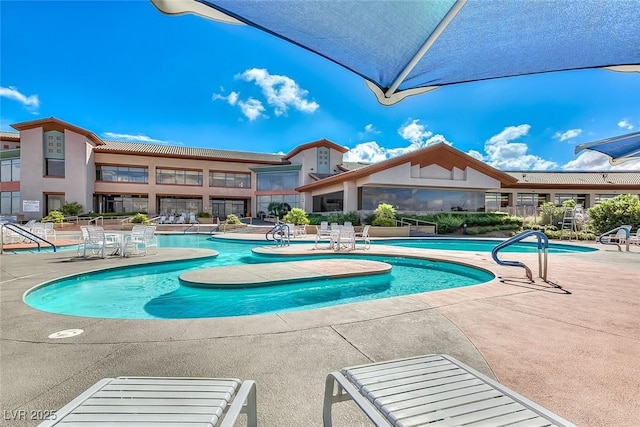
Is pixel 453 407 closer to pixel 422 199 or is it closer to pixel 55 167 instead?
pixel 422 199

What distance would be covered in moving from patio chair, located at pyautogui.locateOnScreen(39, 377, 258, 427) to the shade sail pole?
291 cm

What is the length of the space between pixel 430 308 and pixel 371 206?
21146 mm

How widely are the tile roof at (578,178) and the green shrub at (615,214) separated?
1554 centimetres

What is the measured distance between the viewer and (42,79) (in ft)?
81.9

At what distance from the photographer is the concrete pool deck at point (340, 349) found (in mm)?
2287

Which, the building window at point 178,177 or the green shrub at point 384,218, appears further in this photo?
the building window at point 178,177

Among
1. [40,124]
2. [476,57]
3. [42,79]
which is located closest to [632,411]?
[476,57]

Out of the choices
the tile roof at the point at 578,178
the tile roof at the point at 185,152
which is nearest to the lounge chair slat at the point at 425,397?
the tile roof at the point at 578,178

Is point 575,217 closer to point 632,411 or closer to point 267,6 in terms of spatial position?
point 632,411

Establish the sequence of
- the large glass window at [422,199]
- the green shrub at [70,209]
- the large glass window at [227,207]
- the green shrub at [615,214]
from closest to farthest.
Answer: the green shrub at [615,214], the large glass window at [422,199], the green shrub at [70,209], the large glass window at [227,207]

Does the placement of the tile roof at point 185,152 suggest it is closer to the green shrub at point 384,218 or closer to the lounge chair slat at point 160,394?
the green shrub at point 384,218

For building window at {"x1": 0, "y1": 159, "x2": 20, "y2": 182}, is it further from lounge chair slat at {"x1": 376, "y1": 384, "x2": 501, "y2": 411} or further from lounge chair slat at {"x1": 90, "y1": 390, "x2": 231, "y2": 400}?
lounge chair slat at {"x1": 376, "y1": 384, "x2": 501, "y2": 411}

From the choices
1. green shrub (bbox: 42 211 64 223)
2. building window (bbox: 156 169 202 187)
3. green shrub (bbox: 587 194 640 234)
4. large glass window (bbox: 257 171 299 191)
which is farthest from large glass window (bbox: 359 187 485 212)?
green shrub (bbox: 42 211 64 223)

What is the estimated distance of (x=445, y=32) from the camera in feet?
8.98
